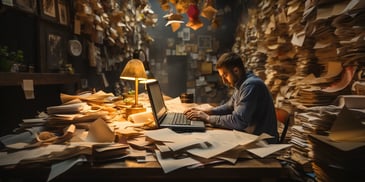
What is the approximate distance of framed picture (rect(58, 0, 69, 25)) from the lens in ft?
8.48

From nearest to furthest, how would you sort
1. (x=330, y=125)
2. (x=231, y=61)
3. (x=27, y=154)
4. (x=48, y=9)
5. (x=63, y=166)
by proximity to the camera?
(x=63, y=166) < (x=27, y=154) < (x=330, y=125) < (x=231, y=61) < (x=48, y=9)

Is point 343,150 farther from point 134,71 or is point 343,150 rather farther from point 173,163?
point 134,71

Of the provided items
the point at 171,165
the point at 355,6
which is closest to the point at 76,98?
the point at 171,165

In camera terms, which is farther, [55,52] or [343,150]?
[55,52]

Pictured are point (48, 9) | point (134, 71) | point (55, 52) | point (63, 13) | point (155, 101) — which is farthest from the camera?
point (63, 13)

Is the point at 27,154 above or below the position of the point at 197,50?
below

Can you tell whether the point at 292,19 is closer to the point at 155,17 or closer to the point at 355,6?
the point at 355,6

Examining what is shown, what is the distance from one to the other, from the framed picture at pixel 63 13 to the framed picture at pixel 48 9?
8cm

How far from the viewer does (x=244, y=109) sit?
1.71 meters

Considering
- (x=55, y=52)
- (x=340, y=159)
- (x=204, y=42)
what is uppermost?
(x=204, y=42)

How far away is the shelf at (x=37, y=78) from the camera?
1.65 metres

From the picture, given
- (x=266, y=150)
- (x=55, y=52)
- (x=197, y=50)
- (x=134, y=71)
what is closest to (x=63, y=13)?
(x=55, y=52)

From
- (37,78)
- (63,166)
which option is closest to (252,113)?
(63,166)

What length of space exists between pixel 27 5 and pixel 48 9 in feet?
1.10
